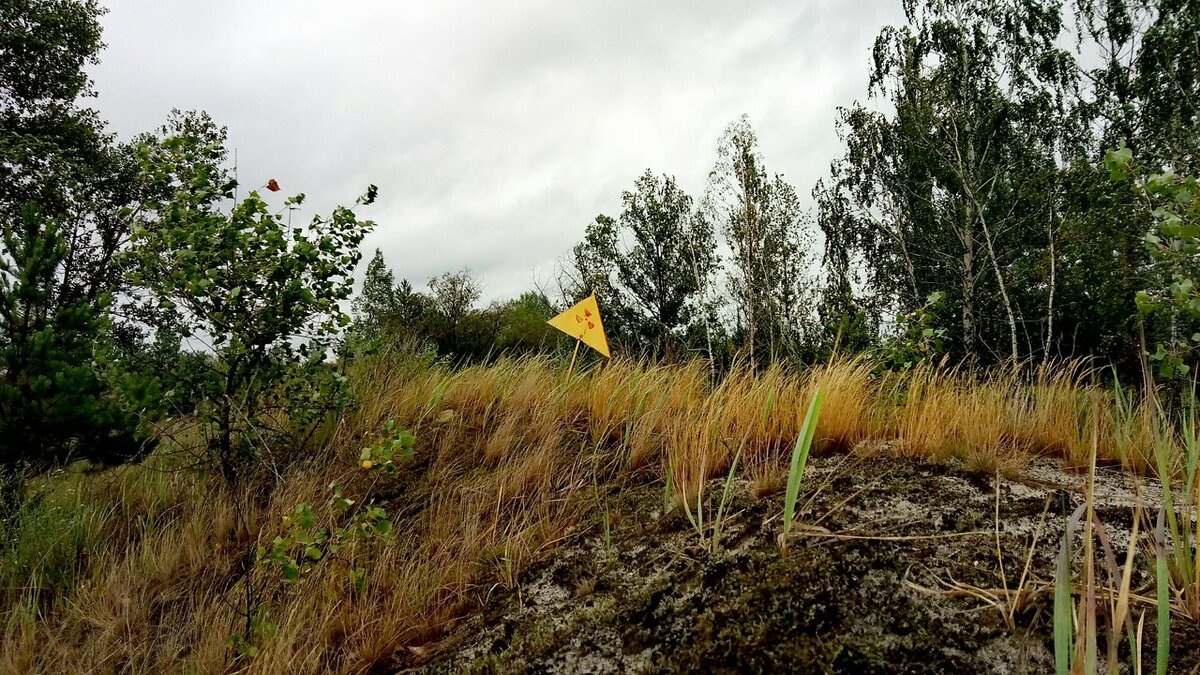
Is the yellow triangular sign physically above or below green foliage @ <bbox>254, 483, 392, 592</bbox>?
above

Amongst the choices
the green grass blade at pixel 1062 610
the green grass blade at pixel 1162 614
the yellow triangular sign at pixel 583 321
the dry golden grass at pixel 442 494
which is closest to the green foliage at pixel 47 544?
the dry golden grass at pixel 442 494

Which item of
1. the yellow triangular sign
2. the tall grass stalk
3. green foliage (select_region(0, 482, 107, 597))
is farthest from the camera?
the yellow triangular sign

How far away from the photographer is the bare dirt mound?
1.33 meters

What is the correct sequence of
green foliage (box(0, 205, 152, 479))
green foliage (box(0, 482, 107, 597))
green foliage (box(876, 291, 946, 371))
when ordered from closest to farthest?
1. green foliage (box(0, 482, 107, 597))
2. green foliage (box(0, 205, 152, 479))
3. green foliage (box(876, 291, 946, 371))

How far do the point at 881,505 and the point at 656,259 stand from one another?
985 inches

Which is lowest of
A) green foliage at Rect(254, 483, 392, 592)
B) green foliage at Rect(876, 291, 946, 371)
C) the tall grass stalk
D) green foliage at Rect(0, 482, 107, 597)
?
green foliage at Rect(0, 482, 107, 597)

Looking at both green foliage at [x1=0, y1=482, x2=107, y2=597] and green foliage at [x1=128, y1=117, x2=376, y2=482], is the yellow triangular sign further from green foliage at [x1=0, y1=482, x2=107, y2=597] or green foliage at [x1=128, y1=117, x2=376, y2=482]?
green foliage at [x1=0, y1=482, x2=107, y2=597]

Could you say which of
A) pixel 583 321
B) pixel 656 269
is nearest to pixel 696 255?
pixel 656 269

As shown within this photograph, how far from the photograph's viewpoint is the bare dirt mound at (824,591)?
133cm

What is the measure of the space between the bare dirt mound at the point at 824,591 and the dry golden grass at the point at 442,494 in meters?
0.22

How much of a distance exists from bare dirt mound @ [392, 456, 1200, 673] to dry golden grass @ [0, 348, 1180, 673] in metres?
0.22

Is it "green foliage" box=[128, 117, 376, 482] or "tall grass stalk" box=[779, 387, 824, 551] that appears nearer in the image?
"tall grass stalk" box=[779, 387, 824, 551]

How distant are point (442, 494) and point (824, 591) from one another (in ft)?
6.10

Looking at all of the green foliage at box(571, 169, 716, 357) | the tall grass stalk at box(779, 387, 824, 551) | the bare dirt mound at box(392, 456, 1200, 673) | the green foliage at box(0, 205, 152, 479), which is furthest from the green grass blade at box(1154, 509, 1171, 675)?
the green foliage at box(571, 169, 716, 357)
